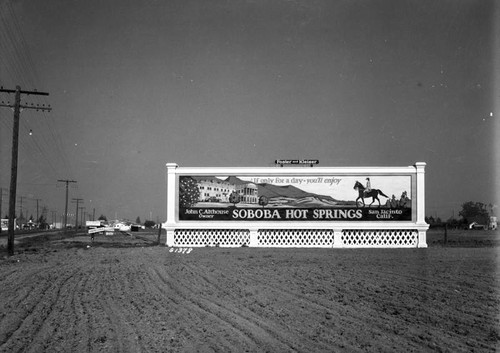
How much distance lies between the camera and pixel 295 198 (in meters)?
26.4

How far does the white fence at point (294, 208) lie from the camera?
85.4 ft

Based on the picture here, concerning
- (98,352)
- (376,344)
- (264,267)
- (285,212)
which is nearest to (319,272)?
(264,267)

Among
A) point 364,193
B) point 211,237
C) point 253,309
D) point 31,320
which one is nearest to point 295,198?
point 364,193

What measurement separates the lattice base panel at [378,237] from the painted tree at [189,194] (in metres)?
7.35

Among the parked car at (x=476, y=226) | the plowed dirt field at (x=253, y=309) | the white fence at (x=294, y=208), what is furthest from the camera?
the parked car at (x=476, y=226)

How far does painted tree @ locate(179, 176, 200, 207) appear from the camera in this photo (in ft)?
87.6

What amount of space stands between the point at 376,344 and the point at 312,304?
2.82m

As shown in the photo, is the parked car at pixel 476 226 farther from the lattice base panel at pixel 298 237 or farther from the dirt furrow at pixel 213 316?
the dirt furrow at pixel 213 316

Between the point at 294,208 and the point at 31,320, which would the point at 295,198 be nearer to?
the point at 294,208

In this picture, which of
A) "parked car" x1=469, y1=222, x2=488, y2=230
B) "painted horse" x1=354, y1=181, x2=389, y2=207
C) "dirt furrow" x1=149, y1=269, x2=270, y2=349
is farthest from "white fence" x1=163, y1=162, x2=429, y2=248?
"parked car" x1=469, y1=222, x2=488, y2=230

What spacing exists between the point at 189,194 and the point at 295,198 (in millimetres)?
5158

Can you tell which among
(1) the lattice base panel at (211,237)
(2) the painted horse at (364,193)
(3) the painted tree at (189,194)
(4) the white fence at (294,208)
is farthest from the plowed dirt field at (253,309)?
(3) the painted tree at (189,194)

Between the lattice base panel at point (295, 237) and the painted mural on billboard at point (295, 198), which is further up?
the painted mural on billboard at point (295, 198)

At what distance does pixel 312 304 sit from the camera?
1011cm
